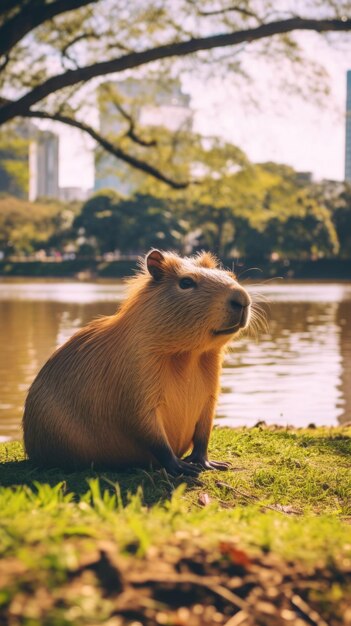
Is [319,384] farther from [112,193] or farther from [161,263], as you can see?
[112,193]

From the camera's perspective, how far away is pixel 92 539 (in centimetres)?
256

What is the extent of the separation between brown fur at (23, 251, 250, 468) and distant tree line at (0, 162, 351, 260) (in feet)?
168

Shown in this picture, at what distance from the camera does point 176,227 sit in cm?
7462

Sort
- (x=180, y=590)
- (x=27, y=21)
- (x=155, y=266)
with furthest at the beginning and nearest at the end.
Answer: (x=27, y=21) < (x=155, y=266) < (x=180, y=590)

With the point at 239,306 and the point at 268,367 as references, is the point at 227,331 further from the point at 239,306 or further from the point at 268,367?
the point at 268,367

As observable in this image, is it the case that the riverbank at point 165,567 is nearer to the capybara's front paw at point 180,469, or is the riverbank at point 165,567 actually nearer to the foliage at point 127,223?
the capybara's front paw at point 180,469

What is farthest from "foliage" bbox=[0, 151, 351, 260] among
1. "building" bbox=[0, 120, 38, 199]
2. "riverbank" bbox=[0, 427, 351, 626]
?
"riverbank" bbox=[0, 427, 351, 626]

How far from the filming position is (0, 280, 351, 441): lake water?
388 inches

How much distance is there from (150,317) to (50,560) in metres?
2.60

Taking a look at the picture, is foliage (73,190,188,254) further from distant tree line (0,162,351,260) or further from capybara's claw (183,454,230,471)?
capybara's claw (183,454,230,471)

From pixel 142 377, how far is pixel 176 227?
7034cm

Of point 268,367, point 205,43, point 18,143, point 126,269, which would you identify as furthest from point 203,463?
point 126,269

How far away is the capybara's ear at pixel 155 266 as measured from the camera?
4969mm

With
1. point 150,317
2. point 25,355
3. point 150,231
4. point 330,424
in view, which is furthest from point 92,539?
point 150,231
